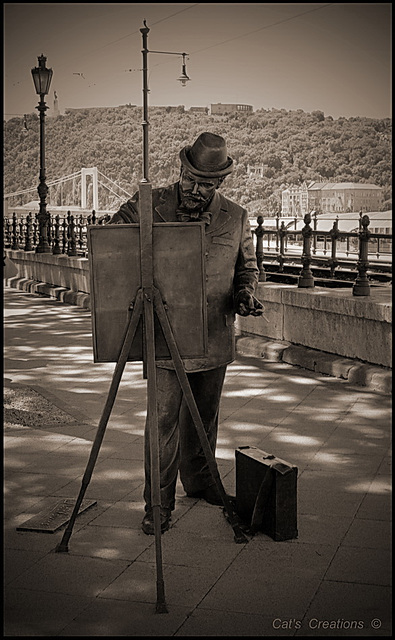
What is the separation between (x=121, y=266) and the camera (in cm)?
390

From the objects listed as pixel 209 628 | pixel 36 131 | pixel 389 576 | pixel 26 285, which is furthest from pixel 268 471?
pixel 36 131

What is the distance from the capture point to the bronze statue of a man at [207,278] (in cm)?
429

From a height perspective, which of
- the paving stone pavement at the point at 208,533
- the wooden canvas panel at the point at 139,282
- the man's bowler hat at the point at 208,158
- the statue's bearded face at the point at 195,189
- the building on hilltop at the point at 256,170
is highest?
the building on hilltop at the point at 256,170

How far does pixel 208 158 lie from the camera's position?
418 centimetres

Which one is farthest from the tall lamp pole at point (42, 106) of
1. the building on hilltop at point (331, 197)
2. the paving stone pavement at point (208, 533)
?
the paving stone pavement at point (208, 533)

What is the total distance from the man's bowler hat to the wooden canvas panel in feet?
1.39

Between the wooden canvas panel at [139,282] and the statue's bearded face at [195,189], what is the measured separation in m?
0.41

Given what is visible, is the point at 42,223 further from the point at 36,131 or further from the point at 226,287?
the point at 226,287

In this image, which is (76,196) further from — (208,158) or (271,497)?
(271,497)

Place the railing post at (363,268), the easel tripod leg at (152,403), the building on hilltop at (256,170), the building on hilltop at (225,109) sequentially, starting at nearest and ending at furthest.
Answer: the easel tripod leg at (152,403), the railing post at (363,268), the building on hilltop at (225,109), the building on hilltop at (256,170)

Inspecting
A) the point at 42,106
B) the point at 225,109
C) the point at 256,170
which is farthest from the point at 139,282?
the point at 256,170

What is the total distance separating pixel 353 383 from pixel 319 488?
2.91 metres

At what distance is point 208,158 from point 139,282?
750 mm

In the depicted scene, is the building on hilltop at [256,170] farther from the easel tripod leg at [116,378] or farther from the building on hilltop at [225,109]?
the easel tripod leg at [116,378]
